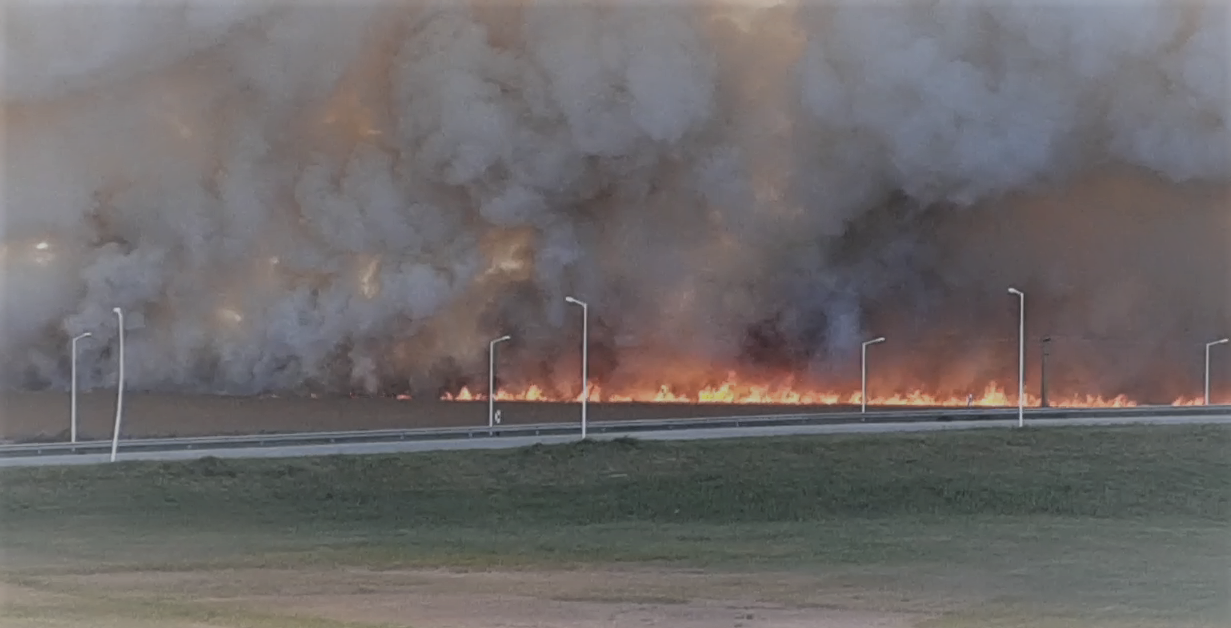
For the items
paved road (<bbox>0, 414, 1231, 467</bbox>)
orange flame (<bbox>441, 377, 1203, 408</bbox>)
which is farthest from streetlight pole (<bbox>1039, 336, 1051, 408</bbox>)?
paved road (<bbox>0, 414, 1231, 467</bbox>)

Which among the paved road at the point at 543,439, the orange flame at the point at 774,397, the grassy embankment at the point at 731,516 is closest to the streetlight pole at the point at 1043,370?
the orange flame at the point at 774,397

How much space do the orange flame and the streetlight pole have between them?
188 cm

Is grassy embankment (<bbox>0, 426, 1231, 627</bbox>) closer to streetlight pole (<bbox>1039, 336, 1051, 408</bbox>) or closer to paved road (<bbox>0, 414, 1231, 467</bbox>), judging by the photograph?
paved road (<bbox>0, 414, 1231, 467</bbox>)

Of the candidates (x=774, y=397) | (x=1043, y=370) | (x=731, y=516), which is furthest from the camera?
(x=774, y=397)

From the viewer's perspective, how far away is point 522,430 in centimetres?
5444

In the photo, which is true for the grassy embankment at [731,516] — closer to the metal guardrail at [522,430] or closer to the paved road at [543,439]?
the paved road at [543,439]

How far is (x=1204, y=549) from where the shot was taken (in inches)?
1335

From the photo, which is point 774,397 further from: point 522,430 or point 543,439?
point 543,439

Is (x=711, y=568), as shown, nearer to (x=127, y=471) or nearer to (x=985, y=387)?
(x=127, y=471)

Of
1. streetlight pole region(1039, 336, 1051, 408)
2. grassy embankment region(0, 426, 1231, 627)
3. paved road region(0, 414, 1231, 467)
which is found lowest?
grassy embankment region(0, 426, 1231, 627)

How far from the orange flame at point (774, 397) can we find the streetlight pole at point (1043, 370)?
1.88m

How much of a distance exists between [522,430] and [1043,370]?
83.8 ft

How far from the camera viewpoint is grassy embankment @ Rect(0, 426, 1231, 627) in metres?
29.4

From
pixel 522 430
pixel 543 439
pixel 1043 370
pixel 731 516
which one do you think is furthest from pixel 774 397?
pixel 731 516
